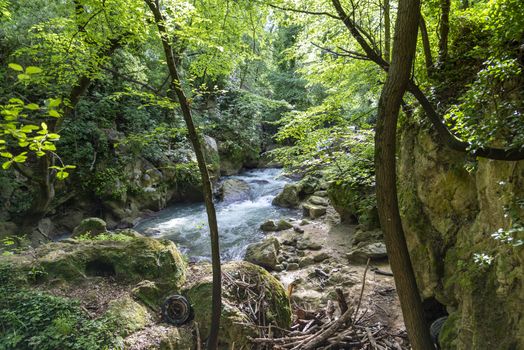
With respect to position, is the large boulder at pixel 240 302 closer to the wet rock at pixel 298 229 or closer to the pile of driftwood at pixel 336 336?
the pile of driftwood at pixel 336 336

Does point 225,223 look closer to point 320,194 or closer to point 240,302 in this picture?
point 320,194

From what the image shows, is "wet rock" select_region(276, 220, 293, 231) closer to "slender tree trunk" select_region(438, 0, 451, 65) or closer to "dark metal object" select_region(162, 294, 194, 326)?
→ "dark metal object" select_region(162, 294, 194, 326)

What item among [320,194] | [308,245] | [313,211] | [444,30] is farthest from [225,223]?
[444,30]

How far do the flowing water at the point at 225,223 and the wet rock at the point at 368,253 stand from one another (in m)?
3.36

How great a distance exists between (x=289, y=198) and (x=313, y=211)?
7.30ft

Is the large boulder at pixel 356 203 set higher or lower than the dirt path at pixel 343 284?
higher

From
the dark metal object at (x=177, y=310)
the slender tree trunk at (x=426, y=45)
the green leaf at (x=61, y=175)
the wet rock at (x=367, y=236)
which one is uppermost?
the slender tree trunk at (x=426, y=45)

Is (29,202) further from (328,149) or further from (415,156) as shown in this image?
(415,156)

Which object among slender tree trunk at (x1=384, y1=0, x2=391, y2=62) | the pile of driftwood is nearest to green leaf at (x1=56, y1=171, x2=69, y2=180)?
the pile of driftwood

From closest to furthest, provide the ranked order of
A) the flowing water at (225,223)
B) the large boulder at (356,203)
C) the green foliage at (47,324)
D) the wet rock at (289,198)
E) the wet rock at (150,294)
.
Answer: the green foliage at (47,324), the wet rock at (150,294), the large boulder at (356,203), the flowing water at (225,223), the wet rock at (289,198)

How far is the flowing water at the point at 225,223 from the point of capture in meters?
10.6

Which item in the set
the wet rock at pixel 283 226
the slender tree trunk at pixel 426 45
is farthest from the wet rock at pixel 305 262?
the slender tree trunk at pixel 426 45

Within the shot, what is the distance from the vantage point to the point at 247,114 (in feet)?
72.7

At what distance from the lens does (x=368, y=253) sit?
8500mm
